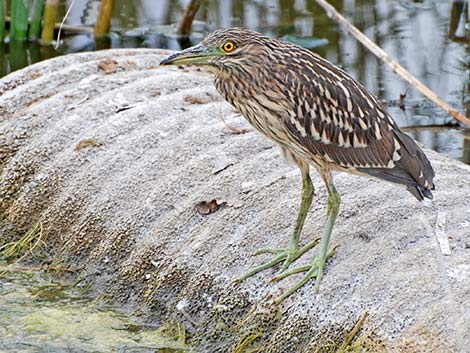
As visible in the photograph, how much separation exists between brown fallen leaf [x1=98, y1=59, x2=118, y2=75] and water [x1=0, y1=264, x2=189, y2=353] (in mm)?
1495

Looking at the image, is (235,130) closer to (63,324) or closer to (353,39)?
(63,324)

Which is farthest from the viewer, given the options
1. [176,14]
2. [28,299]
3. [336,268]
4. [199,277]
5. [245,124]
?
[176,14]

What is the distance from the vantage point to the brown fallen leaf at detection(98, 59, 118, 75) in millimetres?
6387

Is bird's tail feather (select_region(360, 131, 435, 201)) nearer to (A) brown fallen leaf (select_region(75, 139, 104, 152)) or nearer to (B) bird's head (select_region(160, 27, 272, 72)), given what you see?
(B) bird's head (select_region(160, 27, 272, 72))

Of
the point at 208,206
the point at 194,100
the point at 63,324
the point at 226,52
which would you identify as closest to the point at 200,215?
the point at 208,206

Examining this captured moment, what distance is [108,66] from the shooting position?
642cm

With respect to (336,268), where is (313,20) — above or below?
below

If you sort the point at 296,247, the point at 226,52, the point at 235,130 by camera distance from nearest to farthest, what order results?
the point at 226,52 < the point at 296,247 < the point at 235,130

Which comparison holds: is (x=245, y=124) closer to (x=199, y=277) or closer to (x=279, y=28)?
(x=199, y=277)

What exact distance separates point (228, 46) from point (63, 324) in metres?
1.53

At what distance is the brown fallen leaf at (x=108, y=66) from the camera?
21.0 feet

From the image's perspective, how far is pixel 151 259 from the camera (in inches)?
198

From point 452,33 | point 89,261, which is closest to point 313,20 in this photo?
point 452,33

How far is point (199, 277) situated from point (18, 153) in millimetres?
1695
